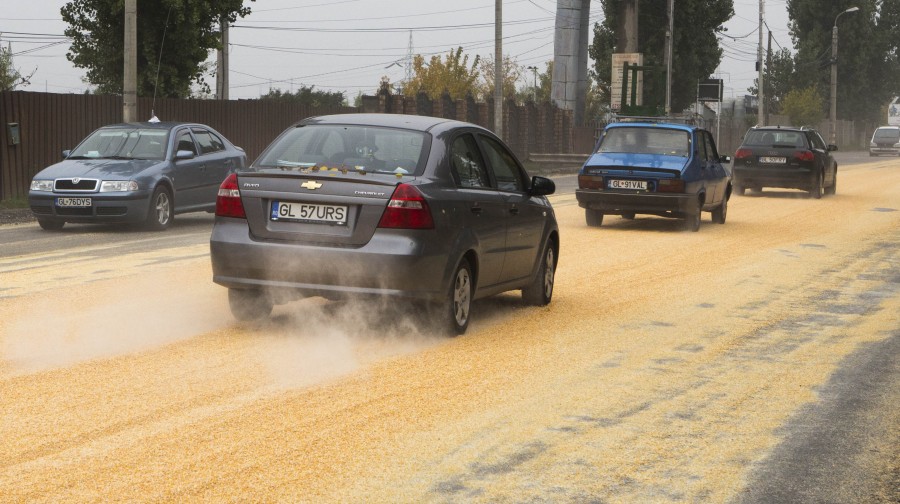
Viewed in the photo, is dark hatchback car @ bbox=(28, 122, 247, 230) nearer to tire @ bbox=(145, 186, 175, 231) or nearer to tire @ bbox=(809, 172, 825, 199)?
tire @ bbox=(145, 186, 175, 231)

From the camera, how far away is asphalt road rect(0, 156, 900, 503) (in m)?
5.49

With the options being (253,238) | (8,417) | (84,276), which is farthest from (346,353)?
(84,276)

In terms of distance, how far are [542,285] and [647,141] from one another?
385 inches

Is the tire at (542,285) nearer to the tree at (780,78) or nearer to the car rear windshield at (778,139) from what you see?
Result: the car rear windshield at (778,139)

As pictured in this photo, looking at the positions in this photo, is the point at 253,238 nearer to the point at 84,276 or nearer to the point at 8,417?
the point at 8,417

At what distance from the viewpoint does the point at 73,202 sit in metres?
17.9

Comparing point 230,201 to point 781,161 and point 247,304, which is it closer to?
point 247,304

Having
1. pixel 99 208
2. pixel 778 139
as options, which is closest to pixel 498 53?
pixel 778 139

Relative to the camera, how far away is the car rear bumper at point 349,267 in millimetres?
8508

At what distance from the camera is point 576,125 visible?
59.7 m

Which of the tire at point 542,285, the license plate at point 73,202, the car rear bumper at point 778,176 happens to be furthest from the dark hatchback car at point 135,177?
the car rear bumper at point 778,176

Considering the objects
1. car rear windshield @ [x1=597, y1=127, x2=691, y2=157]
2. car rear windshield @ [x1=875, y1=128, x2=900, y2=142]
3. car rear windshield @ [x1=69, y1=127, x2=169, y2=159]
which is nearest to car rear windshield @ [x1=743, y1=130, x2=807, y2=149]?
car rear windshield @ [x1=597, y1=127, x2=691, y2=157]

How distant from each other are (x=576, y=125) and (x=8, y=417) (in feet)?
178

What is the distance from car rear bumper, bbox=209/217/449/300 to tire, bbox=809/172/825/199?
74.5ft
